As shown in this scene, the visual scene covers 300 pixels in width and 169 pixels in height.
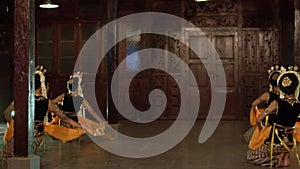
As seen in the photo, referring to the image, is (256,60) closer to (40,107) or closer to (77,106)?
(77,106)

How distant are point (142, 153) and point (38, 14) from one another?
6.59 metres

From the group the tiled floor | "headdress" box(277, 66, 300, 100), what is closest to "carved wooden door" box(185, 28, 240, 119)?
the tiled floor

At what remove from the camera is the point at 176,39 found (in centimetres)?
1190

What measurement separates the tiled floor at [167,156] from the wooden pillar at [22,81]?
0.68 m

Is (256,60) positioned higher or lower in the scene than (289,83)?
higher

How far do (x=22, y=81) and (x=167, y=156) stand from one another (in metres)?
2.28

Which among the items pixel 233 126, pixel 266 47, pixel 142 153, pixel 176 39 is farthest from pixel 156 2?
pixel 142 153

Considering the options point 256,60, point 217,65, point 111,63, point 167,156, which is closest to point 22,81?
point 167,156

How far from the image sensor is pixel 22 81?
17.4ft

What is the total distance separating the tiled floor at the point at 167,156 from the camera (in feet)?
19.7

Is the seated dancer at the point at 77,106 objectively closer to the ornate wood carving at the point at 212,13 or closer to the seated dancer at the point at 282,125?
the seated dancer at the point at 282,125

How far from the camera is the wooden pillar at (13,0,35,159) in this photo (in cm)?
531

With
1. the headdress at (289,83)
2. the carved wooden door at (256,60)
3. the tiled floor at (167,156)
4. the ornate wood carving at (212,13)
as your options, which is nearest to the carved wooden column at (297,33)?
the tiled floor at (167,156)

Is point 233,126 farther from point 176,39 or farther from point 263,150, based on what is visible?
point 263,150
